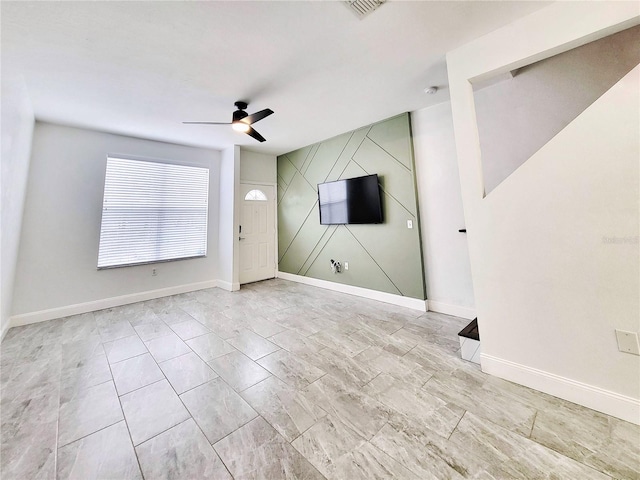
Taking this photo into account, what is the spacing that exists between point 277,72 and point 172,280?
392 centimetres

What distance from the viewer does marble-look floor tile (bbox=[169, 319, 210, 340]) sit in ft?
8.57

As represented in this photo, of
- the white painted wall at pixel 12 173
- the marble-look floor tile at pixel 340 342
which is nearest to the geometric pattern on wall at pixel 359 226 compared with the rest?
the marble-look floor tile at pixel 340 342

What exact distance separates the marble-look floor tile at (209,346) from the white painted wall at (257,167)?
11.1ft

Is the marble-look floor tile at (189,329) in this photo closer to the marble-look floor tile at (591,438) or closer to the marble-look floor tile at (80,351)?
the marble-look floor tile at (80,351)

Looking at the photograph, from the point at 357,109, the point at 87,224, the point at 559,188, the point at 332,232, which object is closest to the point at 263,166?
the point at 332,232

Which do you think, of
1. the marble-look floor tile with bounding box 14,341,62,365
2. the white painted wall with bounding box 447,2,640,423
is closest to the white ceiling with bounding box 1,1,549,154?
the white painted wall with bounding box 447,2,640,423

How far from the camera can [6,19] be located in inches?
65.2

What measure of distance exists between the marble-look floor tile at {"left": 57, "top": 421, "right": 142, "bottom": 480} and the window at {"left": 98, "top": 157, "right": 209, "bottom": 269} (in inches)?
126

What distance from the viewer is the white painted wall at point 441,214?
298 cm

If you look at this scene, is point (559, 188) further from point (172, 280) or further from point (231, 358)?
point (172, 280)

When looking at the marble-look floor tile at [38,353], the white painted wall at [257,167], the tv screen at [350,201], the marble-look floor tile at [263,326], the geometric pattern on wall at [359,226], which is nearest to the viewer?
the marble-look floor tile at [38,353]

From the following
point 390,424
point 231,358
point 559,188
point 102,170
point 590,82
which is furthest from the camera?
point 102,170

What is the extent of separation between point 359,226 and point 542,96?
8.53 feet

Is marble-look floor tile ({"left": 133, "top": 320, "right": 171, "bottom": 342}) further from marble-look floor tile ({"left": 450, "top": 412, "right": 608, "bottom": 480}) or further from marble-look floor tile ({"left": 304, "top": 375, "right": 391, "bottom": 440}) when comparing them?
marble-look floor tile ({"left": 450, "top": 412, "right": 608, "bottom": 480})
